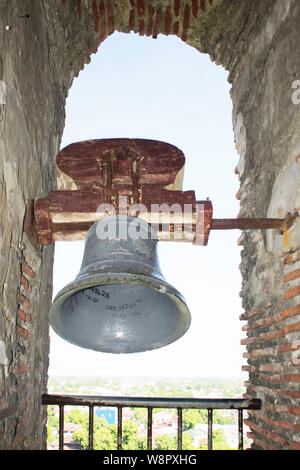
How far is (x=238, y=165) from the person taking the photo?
164 inches

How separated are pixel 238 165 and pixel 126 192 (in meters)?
2.03

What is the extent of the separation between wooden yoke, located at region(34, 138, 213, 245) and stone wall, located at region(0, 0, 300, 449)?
23cm

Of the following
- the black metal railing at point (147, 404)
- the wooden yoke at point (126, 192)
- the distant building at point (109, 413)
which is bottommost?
the distant building at point (109, 413)

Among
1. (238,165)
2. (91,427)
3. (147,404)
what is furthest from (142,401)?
(238,165)

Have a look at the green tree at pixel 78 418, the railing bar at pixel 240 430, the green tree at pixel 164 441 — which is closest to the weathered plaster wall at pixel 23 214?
the railing bar at pixel 240 430

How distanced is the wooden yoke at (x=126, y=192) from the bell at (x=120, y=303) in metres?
0.38

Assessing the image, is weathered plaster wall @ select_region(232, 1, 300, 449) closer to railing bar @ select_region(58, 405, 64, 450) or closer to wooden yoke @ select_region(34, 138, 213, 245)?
wooden yoke @ select_region(34, 138, 213, 245)

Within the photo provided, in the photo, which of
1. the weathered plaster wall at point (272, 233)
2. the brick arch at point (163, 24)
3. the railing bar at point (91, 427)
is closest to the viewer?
the weathered plaster wall at point (272, 233)

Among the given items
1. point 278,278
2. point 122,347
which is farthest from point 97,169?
point 278,278

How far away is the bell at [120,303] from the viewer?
1888mm

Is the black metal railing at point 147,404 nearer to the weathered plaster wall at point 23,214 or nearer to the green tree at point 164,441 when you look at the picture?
the weathered plaster wall at point 23,214

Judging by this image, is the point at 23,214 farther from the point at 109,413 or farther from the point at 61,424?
the point at 109,413

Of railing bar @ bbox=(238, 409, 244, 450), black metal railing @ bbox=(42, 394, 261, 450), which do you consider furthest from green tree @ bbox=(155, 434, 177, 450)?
black metal railing @ bbox=(42, 394, 261, 450)

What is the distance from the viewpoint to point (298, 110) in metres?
2.85
